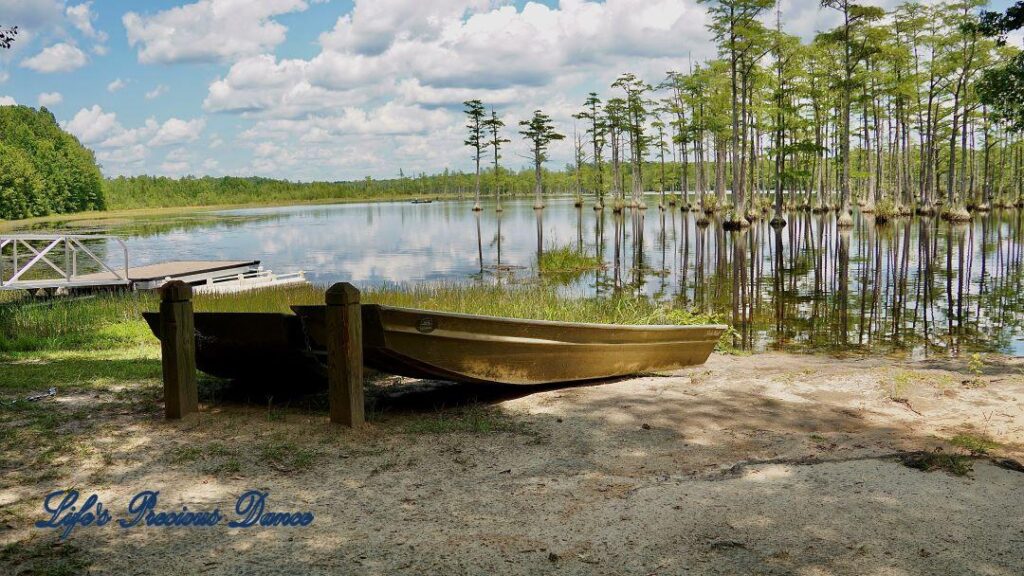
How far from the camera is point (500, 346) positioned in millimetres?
6695

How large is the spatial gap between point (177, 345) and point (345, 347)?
149 cm

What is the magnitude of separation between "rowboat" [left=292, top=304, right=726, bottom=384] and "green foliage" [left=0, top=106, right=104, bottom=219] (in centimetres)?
8590

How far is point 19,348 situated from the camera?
10742 millimetres

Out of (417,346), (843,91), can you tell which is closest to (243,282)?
(417,346)

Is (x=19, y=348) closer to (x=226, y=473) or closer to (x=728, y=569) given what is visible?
(x=226, y=473)

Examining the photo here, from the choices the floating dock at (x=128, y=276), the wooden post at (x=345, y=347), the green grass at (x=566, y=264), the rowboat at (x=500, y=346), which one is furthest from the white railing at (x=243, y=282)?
the wooden post at (x=345, y=347)

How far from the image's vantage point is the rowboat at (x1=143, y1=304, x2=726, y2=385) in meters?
5.98

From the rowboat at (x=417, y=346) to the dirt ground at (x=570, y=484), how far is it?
1.19 ft

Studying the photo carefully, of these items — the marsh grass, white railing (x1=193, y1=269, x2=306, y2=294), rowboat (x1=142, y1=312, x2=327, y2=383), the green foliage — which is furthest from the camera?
the green foliage

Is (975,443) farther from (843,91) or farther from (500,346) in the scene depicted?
(843,91)

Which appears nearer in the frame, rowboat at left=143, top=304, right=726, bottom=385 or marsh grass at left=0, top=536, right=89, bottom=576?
marsh grass at left=0, top=536, right=89, bottom=576

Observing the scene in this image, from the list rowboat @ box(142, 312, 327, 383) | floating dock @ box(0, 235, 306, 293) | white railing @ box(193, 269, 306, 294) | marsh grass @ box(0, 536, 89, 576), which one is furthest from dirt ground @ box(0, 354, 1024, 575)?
floating dock @ box(0, 235, 306, 293)

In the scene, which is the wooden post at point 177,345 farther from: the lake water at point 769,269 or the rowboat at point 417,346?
the lake water at point 769,269

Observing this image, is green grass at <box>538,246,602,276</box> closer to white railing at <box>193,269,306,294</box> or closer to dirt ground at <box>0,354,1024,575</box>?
white railing at <box>193,269,306,294</box>
